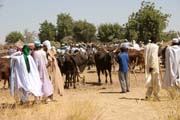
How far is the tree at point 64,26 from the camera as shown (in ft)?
280

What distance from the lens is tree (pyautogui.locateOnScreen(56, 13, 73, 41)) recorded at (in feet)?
280

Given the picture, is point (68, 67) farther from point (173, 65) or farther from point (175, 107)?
point (175, 107)

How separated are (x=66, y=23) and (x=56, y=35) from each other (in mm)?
3085

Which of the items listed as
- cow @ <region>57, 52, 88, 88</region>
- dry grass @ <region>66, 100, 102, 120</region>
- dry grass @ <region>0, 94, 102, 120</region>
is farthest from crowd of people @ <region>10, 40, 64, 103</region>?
cow @ <region>57, 52, 88, 88</region>

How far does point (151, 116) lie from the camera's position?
35.1 ft

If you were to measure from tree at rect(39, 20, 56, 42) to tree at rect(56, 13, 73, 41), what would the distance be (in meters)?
1.16

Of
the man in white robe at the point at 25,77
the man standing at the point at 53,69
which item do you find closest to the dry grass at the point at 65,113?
the man in white robe at the point at 25,77

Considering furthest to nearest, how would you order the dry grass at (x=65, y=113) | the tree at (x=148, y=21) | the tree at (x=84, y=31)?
the tree at (x=84, y=31), the tree at (x=148, y=21), the dry grass at (x=65, y=113)

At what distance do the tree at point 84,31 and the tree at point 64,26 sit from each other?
1.47 meters

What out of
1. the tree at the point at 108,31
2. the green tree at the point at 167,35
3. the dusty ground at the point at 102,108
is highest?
the tree at the point at 108,31

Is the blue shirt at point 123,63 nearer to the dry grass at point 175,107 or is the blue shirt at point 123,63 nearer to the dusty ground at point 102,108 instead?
the dusty ground at point 102,108

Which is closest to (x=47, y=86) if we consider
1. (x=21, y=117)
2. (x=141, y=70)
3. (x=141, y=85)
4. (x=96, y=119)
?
(x=21, y=117)

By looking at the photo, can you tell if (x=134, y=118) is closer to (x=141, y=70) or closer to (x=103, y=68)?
(x=103, y=68)

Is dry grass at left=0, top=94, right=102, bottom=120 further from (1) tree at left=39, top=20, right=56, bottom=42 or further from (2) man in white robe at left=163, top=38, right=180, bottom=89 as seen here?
(1) tree at left=39, top=20, right=56, bottom=42
